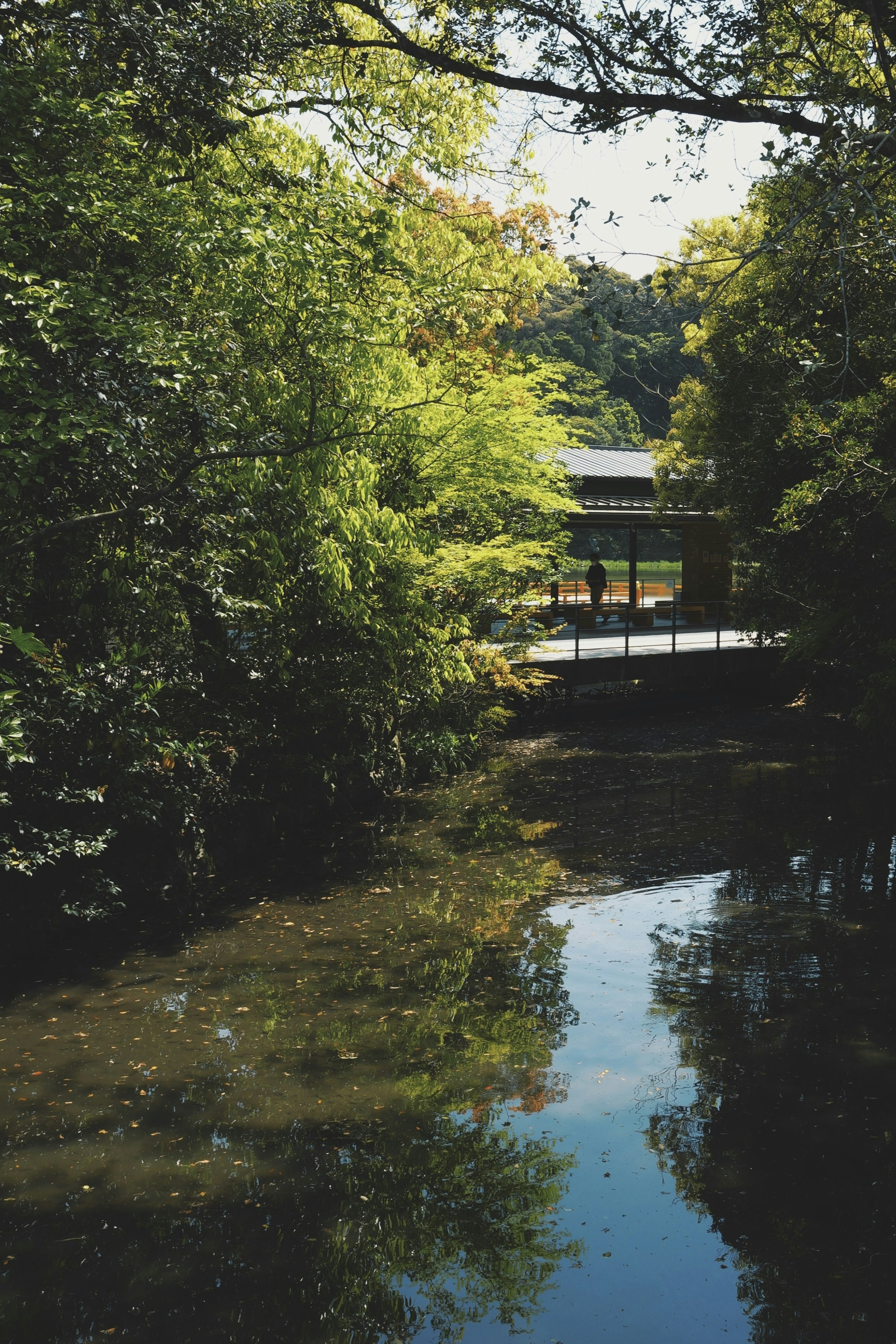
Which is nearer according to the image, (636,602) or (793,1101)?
(793,1101)

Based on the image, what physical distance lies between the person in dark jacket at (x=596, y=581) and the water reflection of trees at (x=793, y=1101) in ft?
51.0

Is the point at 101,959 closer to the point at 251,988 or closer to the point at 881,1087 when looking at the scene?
the point at 251,988

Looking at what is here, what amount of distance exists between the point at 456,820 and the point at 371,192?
24.5 ft

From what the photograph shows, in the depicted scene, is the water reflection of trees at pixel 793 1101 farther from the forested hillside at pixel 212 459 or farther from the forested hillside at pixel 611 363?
the forested hillside at pixel 611 363

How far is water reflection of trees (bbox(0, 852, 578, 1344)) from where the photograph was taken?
15.1 ft

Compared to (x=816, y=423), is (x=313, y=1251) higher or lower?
lower

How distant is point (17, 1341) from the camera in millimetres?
4414

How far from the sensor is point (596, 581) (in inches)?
1010

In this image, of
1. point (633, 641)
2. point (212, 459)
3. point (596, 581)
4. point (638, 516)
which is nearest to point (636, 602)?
point (596, 581)

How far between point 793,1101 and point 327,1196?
2827 mm

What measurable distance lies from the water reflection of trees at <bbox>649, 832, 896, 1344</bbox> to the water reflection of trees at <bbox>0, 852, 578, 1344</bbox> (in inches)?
34.1

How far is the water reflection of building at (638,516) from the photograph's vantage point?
2428 cm

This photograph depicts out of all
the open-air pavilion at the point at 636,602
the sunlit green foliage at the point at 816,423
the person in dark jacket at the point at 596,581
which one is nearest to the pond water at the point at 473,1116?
the sunlit green foliage at the point at 816,423

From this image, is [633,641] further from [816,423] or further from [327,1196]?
[327,1196]
